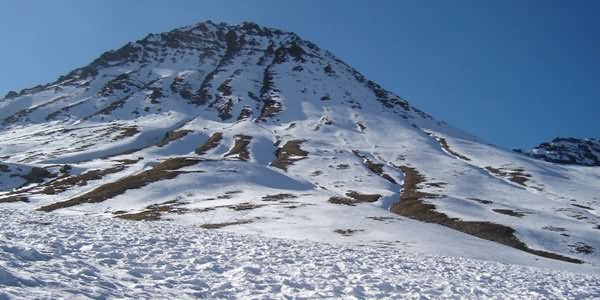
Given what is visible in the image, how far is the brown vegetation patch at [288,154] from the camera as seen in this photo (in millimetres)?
116744

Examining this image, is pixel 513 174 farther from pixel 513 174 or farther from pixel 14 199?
pixel 14 199

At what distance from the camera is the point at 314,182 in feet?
310

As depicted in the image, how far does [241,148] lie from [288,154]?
14.5 meters

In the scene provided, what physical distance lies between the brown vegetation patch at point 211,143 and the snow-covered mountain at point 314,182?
0.52 metres

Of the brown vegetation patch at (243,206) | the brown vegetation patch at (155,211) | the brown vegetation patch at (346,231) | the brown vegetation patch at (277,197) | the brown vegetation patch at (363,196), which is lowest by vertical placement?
the brown vegetation patch at (155,211)

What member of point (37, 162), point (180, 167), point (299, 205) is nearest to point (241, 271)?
point (299, 205)

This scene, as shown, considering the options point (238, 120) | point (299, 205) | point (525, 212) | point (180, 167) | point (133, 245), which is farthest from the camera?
point (238, 120)

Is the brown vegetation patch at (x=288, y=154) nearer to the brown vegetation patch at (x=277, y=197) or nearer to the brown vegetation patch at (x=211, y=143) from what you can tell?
the brown vegetation patch at (x=211, y=143)

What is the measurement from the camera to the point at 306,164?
116 metres

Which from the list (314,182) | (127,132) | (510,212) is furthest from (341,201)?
(127,132)

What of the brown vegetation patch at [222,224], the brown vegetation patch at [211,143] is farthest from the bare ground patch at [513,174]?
the brown vegetation patch at [222,224]

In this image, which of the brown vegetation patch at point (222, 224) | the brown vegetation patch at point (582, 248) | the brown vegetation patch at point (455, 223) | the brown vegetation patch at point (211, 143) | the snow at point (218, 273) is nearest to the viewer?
the snow at point (218, 273)

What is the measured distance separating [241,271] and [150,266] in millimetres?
2902

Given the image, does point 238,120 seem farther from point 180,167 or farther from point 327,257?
point 327,257
